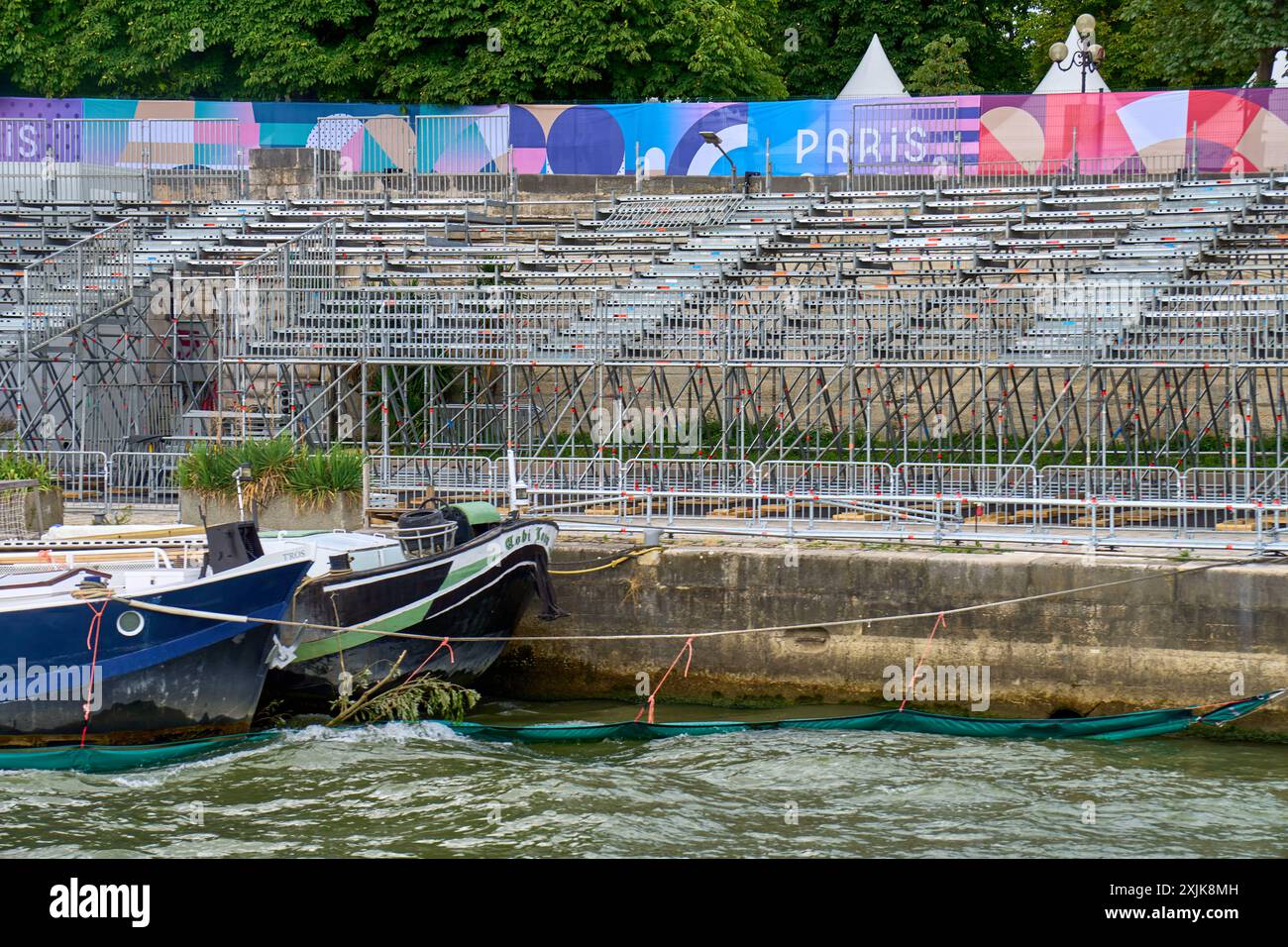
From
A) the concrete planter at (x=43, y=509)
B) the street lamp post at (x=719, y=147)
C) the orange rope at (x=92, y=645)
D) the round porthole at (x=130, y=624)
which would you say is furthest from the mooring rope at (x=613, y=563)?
the street lamp post at (x=719, y=147)

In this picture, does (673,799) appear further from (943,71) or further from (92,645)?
(943,71)

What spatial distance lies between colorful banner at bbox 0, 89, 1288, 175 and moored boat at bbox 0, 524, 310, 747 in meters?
22.4

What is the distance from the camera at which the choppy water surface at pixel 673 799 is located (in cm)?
1388

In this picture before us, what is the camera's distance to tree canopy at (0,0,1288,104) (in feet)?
146

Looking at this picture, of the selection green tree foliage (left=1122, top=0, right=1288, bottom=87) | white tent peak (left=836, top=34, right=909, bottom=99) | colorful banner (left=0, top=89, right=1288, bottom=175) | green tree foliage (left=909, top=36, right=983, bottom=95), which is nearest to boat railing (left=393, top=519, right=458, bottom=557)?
colorful banner (left=0, top=89, right=1288, bottom=175)

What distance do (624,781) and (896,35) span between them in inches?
1552

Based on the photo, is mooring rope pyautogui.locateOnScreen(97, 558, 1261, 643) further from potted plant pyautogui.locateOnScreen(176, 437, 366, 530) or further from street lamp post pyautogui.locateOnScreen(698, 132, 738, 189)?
street lamp post pyautogui.locateOnScreen(698, 132, 738, 189)

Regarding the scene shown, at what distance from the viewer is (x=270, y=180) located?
3731 cm

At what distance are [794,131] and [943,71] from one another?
41.0ft

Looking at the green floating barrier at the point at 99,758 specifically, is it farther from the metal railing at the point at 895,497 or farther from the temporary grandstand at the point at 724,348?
A: the temporary grandstand at the point at 724,348

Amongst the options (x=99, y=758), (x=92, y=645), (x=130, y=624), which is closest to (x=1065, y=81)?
(x=130, y=624)

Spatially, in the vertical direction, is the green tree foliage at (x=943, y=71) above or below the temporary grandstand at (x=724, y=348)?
above

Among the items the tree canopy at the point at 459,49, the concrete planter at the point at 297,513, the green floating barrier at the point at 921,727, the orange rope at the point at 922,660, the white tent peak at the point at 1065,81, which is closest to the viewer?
the green floating barrier at the point at 921,727
